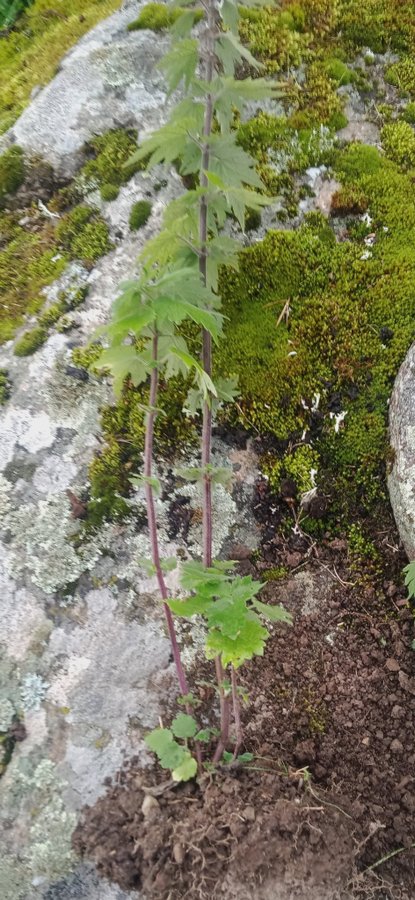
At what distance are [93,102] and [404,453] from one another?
3.52 m

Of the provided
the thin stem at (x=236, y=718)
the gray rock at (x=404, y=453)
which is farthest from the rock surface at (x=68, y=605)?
the gray rock at (x=404, y=453)

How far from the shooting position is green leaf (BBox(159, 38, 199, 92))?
2217 mm

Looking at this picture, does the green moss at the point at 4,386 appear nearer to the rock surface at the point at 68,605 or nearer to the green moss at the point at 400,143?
the rock surface at the point at 68,605

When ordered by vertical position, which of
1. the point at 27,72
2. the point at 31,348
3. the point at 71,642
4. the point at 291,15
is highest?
the point at 27,72

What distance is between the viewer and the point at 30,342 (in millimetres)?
3947

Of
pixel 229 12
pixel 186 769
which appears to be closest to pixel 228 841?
pixel 186 769

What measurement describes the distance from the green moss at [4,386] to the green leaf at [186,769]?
2.37 metres

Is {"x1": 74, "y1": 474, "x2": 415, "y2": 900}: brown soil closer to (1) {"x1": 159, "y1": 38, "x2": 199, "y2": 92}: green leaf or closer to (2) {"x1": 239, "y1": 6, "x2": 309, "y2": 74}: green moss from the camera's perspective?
(1) {"x1": 159, "y1": 38, "x2": 199, "y2": 92}: green leaf

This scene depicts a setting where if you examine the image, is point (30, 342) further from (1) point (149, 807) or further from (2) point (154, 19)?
(2) point (154, 19)

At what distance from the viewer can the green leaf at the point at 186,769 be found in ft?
8.38

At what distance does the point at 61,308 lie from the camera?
13.2 feet

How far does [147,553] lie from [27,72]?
4418 millimetres

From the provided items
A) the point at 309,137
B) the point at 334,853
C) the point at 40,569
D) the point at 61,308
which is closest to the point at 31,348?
the point at 61,308

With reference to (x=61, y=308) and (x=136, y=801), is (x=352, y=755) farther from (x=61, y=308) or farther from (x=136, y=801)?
(x=61, y=308)
